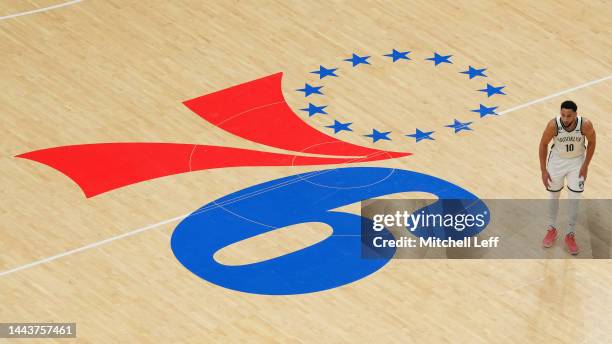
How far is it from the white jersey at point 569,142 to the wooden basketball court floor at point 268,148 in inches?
54.7

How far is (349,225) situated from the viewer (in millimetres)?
18203

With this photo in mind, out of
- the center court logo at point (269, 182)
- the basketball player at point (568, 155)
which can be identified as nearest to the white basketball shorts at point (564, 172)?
the basketball player at point (568, 155)

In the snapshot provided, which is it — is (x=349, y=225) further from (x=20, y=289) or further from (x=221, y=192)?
(x=20, y=289)

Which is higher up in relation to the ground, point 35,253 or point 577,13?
point 577,13

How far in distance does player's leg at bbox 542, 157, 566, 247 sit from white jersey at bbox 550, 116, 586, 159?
0.12 meters

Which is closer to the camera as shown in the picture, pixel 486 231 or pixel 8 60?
pixel 486 231

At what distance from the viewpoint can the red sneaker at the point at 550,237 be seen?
1786cm

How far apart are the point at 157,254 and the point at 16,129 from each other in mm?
3202

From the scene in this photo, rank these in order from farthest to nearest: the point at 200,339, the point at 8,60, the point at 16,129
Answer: the point at 8,60 → the point at 16,129 → the point at 200,339

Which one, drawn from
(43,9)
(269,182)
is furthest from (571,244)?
(43,9)

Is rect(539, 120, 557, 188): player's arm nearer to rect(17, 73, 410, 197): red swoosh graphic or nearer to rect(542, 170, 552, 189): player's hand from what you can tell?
rect(542, 170, 552, 189): player's hand

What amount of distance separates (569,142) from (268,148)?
425cm

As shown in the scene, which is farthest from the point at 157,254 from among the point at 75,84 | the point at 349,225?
the point at 75,84

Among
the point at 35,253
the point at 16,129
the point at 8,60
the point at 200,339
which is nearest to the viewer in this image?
the point at 200,339
